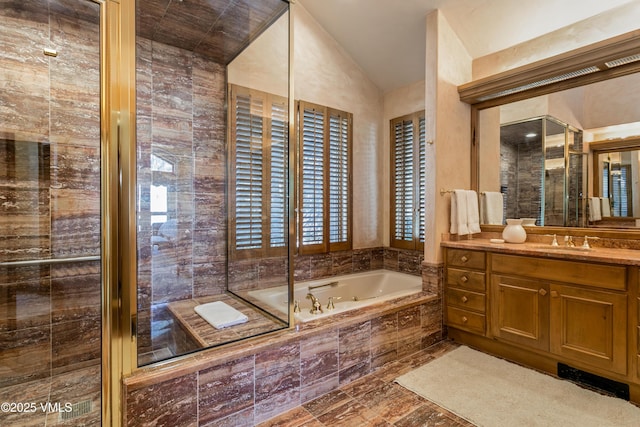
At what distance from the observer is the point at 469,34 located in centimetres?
285

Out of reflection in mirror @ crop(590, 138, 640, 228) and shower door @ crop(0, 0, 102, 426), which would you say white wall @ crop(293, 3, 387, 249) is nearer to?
shower door @ crop(0, 0, 102, 426)

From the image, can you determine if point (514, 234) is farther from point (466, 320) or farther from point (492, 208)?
point (466, 320)

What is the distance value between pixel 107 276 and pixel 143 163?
1.17m

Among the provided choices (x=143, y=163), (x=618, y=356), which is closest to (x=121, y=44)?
(x=143, y=163)

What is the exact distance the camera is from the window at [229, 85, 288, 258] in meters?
2.45

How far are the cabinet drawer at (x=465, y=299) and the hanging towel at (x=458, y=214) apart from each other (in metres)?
0.51

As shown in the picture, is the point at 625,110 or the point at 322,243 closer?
the point at 625,110

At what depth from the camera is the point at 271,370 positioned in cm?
171

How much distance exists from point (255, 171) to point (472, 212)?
6.53 feet

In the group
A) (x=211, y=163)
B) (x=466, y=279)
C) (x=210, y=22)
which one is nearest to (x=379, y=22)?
(x=210, y=22)

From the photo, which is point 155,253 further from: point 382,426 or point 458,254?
point 458,254

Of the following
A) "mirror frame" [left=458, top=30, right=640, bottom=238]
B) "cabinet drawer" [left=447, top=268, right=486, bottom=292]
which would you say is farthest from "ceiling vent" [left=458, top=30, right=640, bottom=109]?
"cabinet drawer" [left=447, top=268, right=486, bottom=292]

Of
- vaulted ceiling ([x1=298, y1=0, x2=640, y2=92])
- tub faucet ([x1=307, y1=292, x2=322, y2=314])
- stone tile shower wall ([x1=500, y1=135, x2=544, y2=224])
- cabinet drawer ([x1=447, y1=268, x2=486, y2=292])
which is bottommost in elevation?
tub faucet ([x1=307, y1=292, x2=322, y2=314])

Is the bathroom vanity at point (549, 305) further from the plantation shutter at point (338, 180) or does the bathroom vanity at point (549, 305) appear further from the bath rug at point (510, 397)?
the plantation shutter at point (338, 180)
